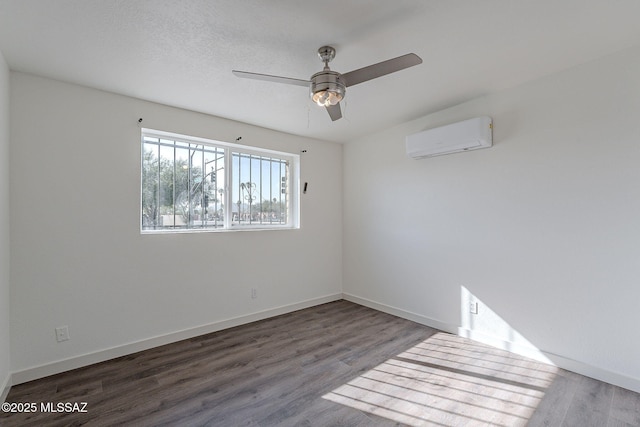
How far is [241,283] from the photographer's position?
3461 millimetres

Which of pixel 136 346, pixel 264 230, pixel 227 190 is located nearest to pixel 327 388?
pixel 136 346

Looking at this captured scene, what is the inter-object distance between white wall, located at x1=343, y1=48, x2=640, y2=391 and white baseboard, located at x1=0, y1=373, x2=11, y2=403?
11.8 ft

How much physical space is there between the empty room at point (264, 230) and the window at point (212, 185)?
0.03 metres

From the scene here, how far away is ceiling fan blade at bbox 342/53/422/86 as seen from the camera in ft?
5.31

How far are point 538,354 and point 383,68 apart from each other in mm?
2688

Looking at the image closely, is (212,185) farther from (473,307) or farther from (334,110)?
(473,307)

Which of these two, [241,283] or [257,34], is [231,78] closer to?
[257,34]

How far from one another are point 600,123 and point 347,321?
9.84 ft

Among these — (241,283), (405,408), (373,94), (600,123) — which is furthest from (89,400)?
(600,123)

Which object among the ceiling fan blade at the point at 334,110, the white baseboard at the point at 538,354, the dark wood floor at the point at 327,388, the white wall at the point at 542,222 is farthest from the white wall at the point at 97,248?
the white wall at the point at 542,222

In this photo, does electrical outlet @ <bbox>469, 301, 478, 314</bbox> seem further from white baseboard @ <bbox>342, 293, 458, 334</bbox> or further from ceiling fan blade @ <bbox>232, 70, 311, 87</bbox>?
ceiling fan blade @ <bbox>232, 70, 311, 87</bbox>

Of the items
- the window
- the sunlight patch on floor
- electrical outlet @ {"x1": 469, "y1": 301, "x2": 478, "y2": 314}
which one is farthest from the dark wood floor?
the window

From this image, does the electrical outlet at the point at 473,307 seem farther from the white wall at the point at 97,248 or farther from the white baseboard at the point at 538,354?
the white wall at the point at 97,248

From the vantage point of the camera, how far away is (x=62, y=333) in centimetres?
240
